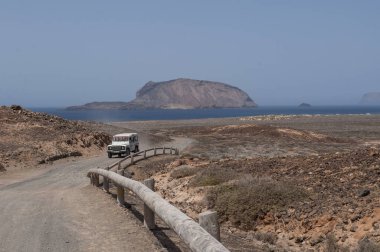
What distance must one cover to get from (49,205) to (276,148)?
40.5 meters

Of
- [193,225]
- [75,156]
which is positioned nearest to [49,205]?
[193,225]

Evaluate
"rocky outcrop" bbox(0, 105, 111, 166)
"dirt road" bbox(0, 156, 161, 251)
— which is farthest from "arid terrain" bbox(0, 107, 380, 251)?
"rocky outcrop" bbox(0, 105, 111, 166)

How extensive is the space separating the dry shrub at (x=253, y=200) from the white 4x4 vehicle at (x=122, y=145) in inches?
1149

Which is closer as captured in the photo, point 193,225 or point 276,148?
point 193,225

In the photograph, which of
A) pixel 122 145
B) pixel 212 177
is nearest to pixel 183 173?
pixel 212 177

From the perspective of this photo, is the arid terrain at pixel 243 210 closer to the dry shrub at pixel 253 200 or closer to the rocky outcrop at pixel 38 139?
the dry shrub at pixel 253 200

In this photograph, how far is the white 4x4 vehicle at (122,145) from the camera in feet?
150

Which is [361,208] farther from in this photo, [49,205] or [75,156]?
[75,156]

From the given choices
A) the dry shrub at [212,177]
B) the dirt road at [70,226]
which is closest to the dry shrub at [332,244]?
the dirt road at [70,226]

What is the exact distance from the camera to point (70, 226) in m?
11.3

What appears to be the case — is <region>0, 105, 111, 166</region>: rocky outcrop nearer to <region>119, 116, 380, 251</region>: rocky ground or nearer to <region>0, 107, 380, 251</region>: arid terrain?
<region>0, 107, 380, 251</region>: arid terrain

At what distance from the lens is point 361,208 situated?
13.9m

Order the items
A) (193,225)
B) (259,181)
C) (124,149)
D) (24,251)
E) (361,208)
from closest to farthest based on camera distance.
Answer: (193,225) → (24,251) → (361,208) → (259,181) → (124,149)

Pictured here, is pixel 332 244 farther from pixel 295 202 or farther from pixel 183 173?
pixel 183 173
